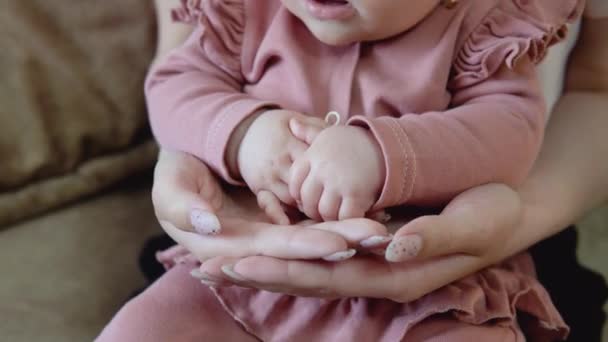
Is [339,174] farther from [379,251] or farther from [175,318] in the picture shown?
[175,318]

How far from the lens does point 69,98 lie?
991mm

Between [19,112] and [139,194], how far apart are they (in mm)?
195

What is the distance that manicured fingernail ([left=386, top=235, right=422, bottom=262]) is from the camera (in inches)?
23.2

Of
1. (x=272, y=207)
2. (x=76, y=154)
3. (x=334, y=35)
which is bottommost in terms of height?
(x=76, y=154)

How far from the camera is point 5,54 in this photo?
95 centimetres

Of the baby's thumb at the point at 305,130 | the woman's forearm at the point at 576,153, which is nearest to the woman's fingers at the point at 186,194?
the baby's thumb at the point at 305,130

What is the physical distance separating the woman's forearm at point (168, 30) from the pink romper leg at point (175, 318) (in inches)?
14.2

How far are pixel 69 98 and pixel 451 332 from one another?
594mm

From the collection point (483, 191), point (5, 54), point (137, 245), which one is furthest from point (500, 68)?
point (5, 54)

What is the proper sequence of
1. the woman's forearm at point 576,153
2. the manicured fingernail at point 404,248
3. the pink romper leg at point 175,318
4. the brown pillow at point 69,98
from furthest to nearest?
the brown pillow at point 69,98
the woman's forearm at point 576,153
the pink romper leg at point 175,318
the manicured fingernail at point 404,248

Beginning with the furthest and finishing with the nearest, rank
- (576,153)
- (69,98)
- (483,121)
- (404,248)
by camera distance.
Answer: (69,98), (576,153), (483,121), (404,248)

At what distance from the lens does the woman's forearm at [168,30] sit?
0.98 m

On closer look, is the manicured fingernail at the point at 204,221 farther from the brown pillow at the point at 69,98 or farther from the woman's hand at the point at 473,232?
the brown pillow at the point at 69,98

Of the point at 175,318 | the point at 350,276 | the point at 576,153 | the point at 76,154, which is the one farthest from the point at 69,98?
the point at 576,153
